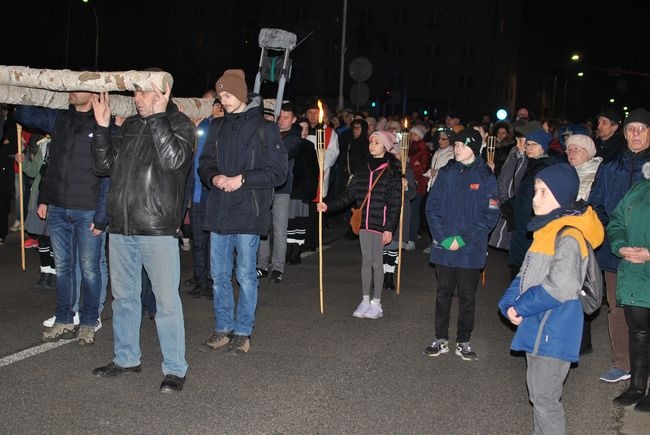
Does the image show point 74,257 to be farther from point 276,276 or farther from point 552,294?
point 552,294

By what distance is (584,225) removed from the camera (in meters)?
5.20

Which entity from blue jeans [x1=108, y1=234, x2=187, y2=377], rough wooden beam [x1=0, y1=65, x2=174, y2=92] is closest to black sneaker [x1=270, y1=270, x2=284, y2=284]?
blue jeans [x1=108, y1=234, x2=187, y2=377]

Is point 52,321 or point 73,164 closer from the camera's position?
point 73,164

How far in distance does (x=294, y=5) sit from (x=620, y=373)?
6879 centimetres

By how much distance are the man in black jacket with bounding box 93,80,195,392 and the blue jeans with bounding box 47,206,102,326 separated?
1073 mm

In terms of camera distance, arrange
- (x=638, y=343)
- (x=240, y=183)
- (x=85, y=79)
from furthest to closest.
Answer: (x=240, y=183), (x=638, y=343), (x=85, y=79)

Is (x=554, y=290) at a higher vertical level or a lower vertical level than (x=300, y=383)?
higher

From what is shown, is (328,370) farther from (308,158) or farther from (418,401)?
(308,158)

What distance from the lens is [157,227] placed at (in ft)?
20.6

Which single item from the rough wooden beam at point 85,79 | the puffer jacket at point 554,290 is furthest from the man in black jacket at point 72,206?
the puffer jacket at point 554,290

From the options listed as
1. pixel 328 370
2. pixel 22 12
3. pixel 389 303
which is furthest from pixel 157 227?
pixel 22 12

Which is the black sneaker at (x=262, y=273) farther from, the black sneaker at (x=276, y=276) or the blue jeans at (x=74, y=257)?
the blue jeans at (x=74, y=257)

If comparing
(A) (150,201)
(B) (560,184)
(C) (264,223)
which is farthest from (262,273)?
(B) (560,184)

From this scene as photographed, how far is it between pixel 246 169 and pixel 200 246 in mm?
2722
